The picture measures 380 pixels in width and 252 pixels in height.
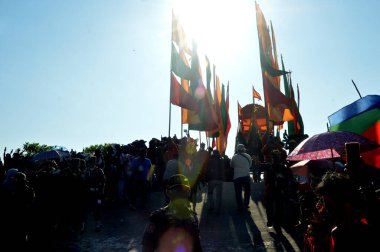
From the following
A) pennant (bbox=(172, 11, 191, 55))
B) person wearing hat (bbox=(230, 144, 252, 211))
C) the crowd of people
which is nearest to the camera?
the crowd of people

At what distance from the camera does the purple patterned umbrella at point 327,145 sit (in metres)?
6.71

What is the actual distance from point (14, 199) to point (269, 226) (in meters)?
5.56

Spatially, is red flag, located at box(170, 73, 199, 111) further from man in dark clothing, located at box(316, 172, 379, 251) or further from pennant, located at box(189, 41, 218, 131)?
man in dark clothing, located at box(316, 172, 379, 251)

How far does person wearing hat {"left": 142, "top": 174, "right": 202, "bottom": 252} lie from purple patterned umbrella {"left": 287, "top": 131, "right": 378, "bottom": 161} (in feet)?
13.2

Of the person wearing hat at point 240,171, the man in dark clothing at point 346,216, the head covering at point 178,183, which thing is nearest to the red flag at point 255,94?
the person wearing hat at point 240,171

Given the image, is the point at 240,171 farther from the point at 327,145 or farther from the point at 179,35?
the point at 179,35

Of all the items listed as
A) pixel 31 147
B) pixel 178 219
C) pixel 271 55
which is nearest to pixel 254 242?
pixel 178 219

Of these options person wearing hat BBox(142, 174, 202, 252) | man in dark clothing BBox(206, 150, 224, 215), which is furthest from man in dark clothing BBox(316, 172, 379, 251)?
man in dark clothing BBox(206, 150, 224, 215)

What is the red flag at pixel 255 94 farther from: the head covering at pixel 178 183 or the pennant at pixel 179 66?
the head covering at pixel 178 183

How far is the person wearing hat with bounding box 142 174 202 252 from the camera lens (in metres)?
3.30

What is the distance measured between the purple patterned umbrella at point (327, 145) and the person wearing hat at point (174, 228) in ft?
13.2

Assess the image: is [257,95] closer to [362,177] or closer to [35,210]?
[35,210]

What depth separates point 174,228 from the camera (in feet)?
10.9

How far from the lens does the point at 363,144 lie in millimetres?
6637
